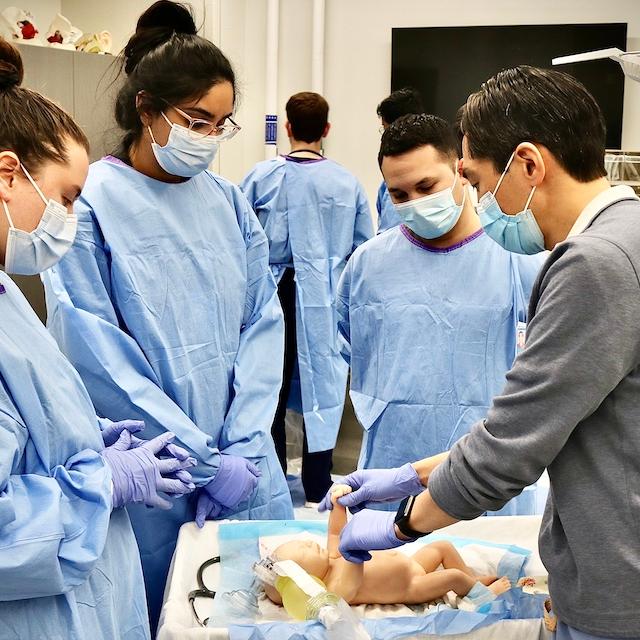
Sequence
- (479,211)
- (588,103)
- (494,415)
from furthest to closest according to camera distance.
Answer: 1. (479,211)
2. (588,103)
3. (494,415)

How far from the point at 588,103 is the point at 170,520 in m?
1.34

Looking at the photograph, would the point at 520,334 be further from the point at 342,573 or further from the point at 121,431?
the point at 121,431

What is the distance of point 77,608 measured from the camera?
1.36 m

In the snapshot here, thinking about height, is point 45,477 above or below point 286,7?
below

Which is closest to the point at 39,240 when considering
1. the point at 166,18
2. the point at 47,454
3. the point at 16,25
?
the point at 47,454

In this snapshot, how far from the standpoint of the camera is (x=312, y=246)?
4.06m

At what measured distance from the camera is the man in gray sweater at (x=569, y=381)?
3.67 ft

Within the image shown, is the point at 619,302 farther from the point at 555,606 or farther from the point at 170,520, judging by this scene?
the point at 170,520

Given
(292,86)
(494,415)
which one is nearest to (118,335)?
(494,415)

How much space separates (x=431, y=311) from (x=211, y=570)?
34.2 inches

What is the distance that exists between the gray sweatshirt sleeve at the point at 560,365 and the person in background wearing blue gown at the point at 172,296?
898 mm

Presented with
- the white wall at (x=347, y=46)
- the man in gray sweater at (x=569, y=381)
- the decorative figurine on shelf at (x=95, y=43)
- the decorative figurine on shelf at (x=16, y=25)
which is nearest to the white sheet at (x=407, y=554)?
the man in gray sweater at (x=569, y=381)

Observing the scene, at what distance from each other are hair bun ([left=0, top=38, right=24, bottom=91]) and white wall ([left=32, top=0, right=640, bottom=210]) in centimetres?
376

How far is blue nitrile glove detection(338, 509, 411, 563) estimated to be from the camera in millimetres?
1534
